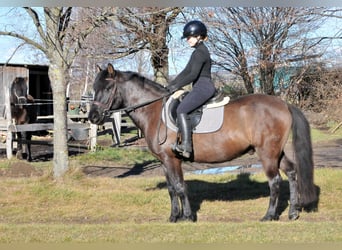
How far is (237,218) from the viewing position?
26.5ft

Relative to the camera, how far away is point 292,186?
796 cm

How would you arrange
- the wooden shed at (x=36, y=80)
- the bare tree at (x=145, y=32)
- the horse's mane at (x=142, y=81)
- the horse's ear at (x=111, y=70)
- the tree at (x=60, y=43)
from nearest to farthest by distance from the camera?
the horse's ear at (x=111, y=70) < the horse's mane at (x=142, y=81) < the tree at (x=60, y=43) < the bare tree at (x=145, y=32) < the wooden shed at (x=36, y=80)

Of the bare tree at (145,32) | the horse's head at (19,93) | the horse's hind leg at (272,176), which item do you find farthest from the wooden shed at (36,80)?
the horse's hind leg at (272,176)

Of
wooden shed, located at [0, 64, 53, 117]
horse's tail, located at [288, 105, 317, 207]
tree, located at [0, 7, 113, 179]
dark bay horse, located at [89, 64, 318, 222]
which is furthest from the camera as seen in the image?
wooden shed, located at [0, 64, 53, 117]

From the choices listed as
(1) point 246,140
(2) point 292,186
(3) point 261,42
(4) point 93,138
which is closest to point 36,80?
(4) point 93,138

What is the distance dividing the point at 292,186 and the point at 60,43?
5962 millimetres

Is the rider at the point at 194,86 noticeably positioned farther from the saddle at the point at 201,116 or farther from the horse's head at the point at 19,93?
the horse's head at the point at 19,93

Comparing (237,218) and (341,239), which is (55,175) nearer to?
(237,218)

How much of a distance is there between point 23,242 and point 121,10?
19.4 ft

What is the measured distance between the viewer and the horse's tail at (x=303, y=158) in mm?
7770

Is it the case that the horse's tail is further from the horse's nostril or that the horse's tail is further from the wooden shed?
the wooden shed

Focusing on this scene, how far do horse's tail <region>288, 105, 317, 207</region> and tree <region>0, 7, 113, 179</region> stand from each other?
15.6 feet

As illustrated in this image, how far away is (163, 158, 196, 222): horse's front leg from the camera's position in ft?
25.4

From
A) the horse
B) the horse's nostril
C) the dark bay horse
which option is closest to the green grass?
the dark bay horse
